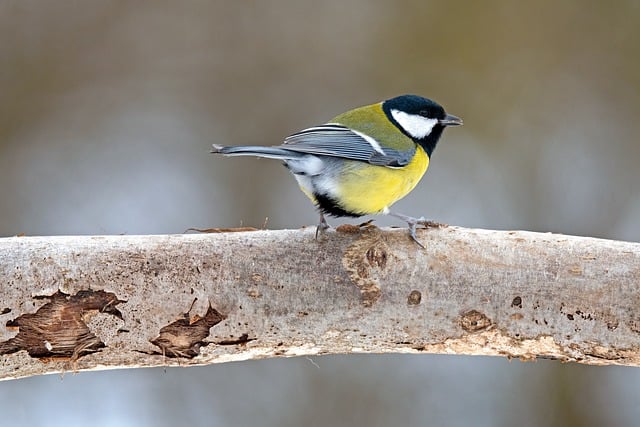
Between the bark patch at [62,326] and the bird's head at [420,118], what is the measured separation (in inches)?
39.5

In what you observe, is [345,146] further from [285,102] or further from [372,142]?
[285,102]

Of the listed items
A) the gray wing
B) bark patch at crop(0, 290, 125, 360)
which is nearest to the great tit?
the gray wing

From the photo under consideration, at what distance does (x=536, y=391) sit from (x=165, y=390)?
1.58 meters

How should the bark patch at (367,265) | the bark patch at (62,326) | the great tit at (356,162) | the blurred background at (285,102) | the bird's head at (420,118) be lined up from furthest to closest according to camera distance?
the blurred background at (285,102), the bird's head at (420,118), the great tit at (356,162), the bark patch at (367,265), the bark patch at (62,326)

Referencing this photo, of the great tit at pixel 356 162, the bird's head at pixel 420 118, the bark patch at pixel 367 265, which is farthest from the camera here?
the bird's head at pixel 420 118

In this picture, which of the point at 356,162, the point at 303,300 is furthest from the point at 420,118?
the point at 303,300

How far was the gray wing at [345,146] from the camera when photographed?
1899 millimetres

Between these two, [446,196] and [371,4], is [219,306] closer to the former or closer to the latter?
[446,196]

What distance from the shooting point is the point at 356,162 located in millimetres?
1942

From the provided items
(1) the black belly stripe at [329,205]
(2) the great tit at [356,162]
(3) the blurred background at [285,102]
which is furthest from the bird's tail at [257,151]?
(3) the blurred background at [285,102]

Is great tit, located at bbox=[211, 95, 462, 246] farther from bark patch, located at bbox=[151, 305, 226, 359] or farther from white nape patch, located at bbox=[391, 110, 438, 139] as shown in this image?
bark patch, located at bbox=[151, 305, 226, 359]

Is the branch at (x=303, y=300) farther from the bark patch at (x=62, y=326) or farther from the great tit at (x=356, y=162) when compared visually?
the great tit at (x=356, y=162)

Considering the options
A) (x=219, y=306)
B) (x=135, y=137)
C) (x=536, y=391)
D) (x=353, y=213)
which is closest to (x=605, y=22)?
(x=536, y=391)

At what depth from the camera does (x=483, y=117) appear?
336 centimetres
